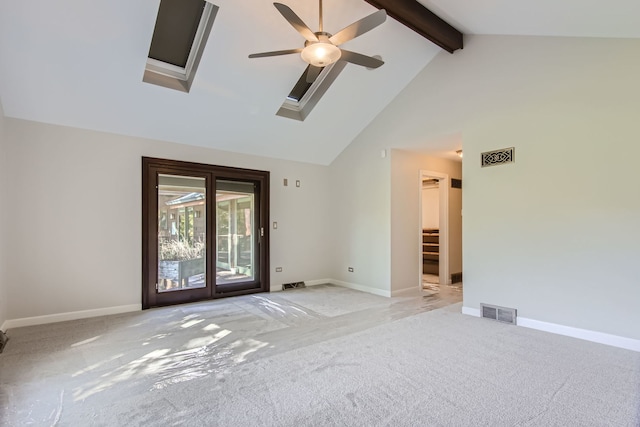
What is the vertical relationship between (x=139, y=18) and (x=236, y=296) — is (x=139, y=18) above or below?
above

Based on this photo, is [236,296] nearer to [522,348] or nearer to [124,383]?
[124,383]

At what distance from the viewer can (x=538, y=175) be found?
12.0ft

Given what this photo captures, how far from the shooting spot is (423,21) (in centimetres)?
375

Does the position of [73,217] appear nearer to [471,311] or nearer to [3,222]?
[3,222]

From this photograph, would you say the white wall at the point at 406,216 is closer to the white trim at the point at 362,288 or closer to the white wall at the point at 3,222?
the white trim at the point at 362,288

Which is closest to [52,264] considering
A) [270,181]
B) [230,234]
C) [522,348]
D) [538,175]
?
[230,234]

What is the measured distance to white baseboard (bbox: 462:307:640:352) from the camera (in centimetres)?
305

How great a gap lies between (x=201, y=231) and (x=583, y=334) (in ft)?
16.7

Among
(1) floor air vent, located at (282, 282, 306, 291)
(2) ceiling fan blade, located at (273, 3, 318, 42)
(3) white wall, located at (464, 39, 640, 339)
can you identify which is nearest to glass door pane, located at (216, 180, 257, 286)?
(1) floor air vent, located at (282, 282, 306, 291)

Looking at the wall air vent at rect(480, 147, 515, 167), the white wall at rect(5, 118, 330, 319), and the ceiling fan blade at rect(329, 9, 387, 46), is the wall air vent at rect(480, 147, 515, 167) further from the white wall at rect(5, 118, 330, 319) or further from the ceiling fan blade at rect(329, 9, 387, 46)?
the white wall at rect(5, 118, 330, 319)

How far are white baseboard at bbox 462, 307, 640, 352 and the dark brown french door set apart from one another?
4.00 m

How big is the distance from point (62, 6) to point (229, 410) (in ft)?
12.3

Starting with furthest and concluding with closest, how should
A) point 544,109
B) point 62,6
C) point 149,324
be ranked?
point 149,324 < point 544,109 < point 62,6

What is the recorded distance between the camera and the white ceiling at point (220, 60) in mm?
3029
